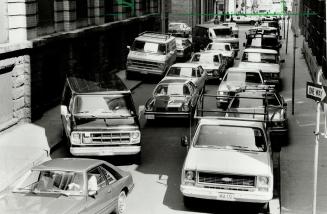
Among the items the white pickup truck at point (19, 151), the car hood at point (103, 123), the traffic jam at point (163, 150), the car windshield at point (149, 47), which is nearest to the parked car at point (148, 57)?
the car windshield at point (149, 47)

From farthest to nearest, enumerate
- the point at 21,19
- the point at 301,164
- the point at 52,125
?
the point at 21,19 → the point at 52,125 → the point at 301,164

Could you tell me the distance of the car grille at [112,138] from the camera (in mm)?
15469

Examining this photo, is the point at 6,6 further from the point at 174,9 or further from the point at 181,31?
the point at 174,9

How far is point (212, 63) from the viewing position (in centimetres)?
3077

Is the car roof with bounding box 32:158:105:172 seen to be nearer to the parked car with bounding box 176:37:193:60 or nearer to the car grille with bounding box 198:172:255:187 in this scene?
the car grille with bounding box 198:172:255:187

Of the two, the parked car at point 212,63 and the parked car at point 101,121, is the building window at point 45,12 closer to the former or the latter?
the parked car at point 101,121

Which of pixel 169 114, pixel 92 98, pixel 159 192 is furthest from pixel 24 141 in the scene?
pixel 159 192

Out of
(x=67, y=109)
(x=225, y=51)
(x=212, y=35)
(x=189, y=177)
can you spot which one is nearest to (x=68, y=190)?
(x=189, y=177)

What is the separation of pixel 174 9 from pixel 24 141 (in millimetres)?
48764

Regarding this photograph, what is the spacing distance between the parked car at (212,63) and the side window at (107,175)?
18545mm

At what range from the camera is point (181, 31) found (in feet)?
Answer: 185

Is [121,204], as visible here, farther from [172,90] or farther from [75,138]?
[172,90]

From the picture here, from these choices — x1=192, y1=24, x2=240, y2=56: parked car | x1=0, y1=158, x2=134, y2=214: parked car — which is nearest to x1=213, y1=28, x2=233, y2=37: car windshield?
x1=192, y1=24, x2=240, y2=56: parked car

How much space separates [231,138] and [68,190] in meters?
4.18
